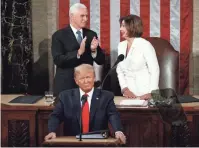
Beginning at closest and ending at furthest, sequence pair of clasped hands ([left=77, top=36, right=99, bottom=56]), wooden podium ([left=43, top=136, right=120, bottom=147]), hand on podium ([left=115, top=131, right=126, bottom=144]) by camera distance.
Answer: wooden podium ([left=43, top=136, right=120, bottom=147]), hand on podium ([left=115, top=131, right=126, bottom=144]), pair of clasped hands ([left=77, top=36, right=99, bottom=56])

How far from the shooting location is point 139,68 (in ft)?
15.7

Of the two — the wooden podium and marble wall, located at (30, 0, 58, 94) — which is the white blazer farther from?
the wooden podium

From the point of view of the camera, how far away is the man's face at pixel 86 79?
3535 millimetres

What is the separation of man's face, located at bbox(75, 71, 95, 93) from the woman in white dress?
3.60ft

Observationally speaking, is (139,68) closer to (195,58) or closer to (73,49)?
(73,49)

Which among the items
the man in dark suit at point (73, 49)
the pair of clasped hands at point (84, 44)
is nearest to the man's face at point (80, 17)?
the man in dark suit at point (73, 49)

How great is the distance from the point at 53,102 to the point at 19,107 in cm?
29

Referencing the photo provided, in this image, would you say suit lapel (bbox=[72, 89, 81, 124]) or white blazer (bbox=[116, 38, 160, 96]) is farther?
white blazer (bbox=[116, 38, 160, 96])

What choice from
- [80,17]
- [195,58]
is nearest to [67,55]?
[80,17]

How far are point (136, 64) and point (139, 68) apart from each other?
0.15 feet

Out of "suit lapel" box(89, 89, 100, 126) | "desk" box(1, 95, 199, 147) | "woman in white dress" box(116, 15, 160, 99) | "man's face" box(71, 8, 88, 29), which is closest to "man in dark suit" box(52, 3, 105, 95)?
"man's face" box(71, 8, 88, 29)

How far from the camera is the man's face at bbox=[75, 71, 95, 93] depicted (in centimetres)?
354

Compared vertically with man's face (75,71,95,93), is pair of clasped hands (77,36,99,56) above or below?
above

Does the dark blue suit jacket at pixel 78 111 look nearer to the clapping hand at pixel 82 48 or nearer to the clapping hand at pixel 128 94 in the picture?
the clapping hand at pixel 82 48
